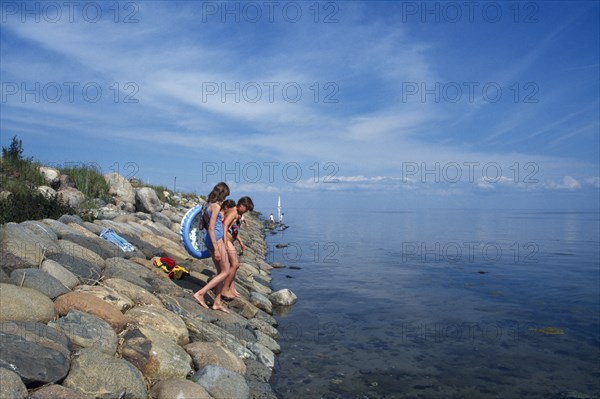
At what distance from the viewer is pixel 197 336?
22.7 ft

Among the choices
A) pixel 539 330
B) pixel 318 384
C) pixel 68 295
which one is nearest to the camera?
pixel 68 295

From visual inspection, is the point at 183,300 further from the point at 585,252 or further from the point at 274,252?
the point at 585,252

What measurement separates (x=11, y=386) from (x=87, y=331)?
145cm

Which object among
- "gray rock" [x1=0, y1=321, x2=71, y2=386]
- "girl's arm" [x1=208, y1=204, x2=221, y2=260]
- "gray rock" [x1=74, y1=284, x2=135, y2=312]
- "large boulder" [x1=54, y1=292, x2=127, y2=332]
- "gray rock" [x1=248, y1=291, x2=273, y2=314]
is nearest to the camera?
"gray rock" [x1=0, y1=321, x2=71, y2=386]

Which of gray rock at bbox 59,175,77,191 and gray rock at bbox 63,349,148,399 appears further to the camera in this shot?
gray rock at bbox 59,175,77,191

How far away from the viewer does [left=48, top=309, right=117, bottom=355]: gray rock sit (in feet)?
17.2

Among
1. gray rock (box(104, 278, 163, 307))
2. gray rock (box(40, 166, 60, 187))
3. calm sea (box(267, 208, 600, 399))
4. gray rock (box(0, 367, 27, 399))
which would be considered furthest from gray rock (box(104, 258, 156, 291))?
gray rock (box(40, 166, 60, 187))

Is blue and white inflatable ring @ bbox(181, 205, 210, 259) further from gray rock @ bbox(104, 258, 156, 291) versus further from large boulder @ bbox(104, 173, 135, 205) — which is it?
large boulder @ bbox(104, 173, 135, 205)

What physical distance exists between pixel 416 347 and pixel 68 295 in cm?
685

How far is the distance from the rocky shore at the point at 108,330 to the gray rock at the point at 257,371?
0.02 m

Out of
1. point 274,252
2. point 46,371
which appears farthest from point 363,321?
point 274,252

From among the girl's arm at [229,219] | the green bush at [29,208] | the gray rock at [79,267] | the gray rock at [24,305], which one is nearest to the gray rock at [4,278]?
the gray rock at [24,305]

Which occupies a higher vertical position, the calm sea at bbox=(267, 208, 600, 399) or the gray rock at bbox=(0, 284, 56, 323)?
the gray rock at bbox=(0, 284, 56, 323)

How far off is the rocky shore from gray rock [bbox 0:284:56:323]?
0.03ft
